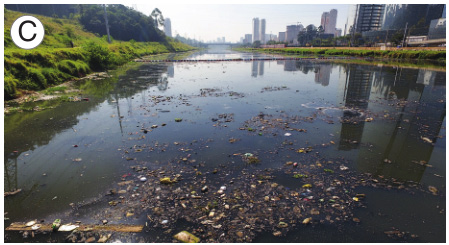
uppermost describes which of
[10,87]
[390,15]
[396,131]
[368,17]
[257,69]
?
[390,15]

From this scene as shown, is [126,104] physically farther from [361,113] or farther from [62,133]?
[361,113]

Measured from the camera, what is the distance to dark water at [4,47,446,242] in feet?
13.0

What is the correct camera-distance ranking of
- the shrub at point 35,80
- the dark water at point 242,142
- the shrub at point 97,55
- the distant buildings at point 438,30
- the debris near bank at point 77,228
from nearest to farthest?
the debris near bank at point 77,228 → the dark water at point 242,142 → the shrub at point 35,80 → the shrub at point 97,55 → the distant buildings at point 438,30

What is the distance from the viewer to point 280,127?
25.7 feet

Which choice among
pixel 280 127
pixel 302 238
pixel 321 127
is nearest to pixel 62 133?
pixel 280 127

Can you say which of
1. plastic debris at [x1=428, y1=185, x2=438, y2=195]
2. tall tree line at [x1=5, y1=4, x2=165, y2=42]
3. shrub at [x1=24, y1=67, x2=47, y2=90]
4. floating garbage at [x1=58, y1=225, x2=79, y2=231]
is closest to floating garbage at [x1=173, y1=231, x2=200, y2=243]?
floating garbage at [x1=58, y1=225, x2=79, y2=231]

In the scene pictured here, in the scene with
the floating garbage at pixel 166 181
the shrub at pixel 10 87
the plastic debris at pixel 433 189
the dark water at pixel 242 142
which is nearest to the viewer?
the dark water at pixel 242 142

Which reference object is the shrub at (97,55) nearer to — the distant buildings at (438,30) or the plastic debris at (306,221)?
the plastic debris at (306,221)

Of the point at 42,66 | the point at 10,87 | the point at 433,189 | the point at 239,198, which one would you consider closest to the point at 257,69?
the point at 42,66

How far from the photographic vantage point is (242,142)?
21.8 ft

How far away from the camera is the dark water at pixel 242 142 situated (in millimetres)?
3973

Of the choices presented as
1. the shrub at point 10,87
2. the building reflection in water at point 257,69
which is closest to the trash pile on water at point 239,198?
the shrub at point 10,87

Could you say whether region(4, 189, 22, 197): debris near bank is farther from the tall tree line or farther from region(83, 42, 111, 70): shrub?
the tall tree line

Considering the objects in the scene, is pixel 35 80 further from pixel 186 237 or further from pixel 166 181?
pixel 186 237
